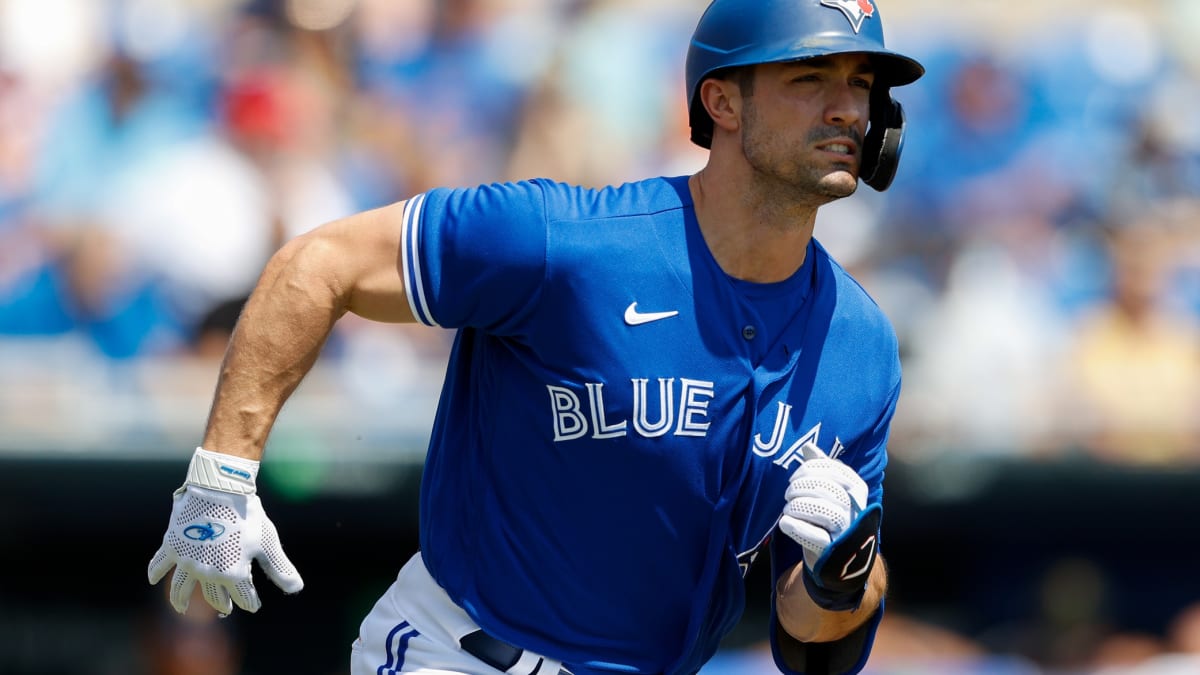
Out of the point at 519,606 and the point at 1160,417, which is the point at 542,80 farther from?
the point at 519,606

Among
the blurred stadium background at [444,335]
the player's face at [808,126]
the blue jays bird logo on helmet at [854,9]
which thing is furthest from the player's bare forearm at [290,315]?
the blurred stadium background at [444,335]

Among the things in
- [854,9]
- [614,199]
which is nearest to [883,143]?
[854,9]

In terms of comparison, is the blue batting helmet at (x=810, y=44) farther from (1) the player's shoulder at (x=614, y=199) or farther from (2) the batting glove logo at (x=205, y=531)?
(2) the batting glove logo at (x=205, y=531)

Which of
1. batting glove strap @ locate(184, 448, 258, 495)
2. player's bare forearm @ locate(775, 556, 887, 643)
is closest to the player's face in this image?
player's bare forearm @ locate(775, 556, 887, 643)

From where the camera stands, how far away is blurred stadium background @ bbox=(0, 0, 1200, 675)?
20.0 ft

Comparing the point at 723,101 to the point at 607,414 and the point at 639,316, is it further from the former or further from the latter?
the point at 607,414

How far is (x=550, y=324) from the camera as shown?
301 centimetres

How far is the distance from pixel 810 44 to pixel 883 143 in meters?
0.29

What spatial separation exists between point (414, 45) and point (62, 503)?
276 cm

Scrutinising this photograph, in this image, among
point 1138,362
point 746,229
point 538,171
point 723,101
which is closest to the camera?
point 746,229

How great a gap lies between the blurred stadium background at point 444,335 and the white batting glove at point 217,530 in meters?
2.85

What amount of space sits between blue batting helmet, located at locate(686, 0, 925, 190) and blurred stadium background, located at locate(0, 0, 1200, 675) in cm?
301

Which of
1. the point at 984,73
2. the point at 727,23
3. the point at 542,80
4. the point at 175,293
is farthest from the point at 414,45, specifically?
the point at 727,23

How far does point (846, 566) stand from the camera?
2982 millimetres
